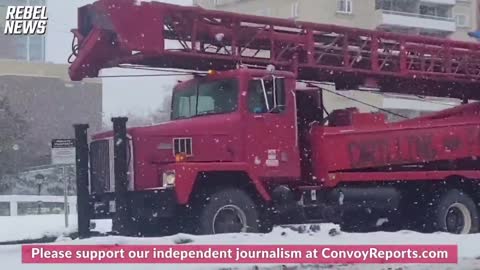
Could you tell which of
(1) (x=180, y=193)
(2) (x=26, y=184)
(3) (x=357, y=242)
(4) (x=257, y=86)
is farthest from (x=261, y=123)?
(2) (x=26, y=184)

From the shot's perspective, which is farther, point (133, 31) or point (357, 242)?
point (133, 31)

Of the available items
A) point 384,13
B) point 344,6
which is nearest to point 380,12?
point 384,13

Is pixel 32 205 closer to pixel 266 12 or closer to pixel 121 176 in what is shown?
pixel 121 176

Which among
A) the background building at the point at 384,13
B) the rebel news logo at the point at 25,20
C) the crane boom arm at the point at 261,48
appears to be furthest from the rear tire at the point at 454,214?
the background building at the point at 384,13

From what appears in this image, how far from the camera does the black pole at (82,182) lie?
1396 cm

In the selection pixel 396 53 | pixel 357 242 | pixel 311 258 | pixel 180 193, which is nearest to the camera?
pixel 311 258

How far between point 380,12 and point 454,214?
34116 mm

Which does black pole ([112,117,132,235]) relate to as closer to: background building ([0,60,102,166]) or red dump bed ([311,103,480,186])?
red dump bed ([311,103,480,186])

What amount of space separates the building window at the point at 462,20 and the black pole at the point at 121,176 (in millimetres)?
44256

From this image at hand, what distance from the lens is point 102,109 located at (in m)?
56.5

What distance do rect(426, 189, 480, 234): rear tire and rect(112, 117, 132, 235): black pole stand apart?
18.6ft

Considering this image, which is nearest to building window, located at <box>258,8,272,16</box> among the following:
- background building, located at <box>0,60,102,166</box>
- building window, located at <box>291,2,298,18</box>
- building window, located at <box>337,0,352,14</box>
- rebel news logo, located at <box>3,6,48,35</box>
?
→ building window, located at <box>291,2,298,18</box>

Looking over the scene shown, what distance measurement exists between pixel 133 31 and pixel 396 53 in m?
5.22

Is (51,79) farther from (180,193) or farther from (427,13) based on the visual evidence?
(180,193)
